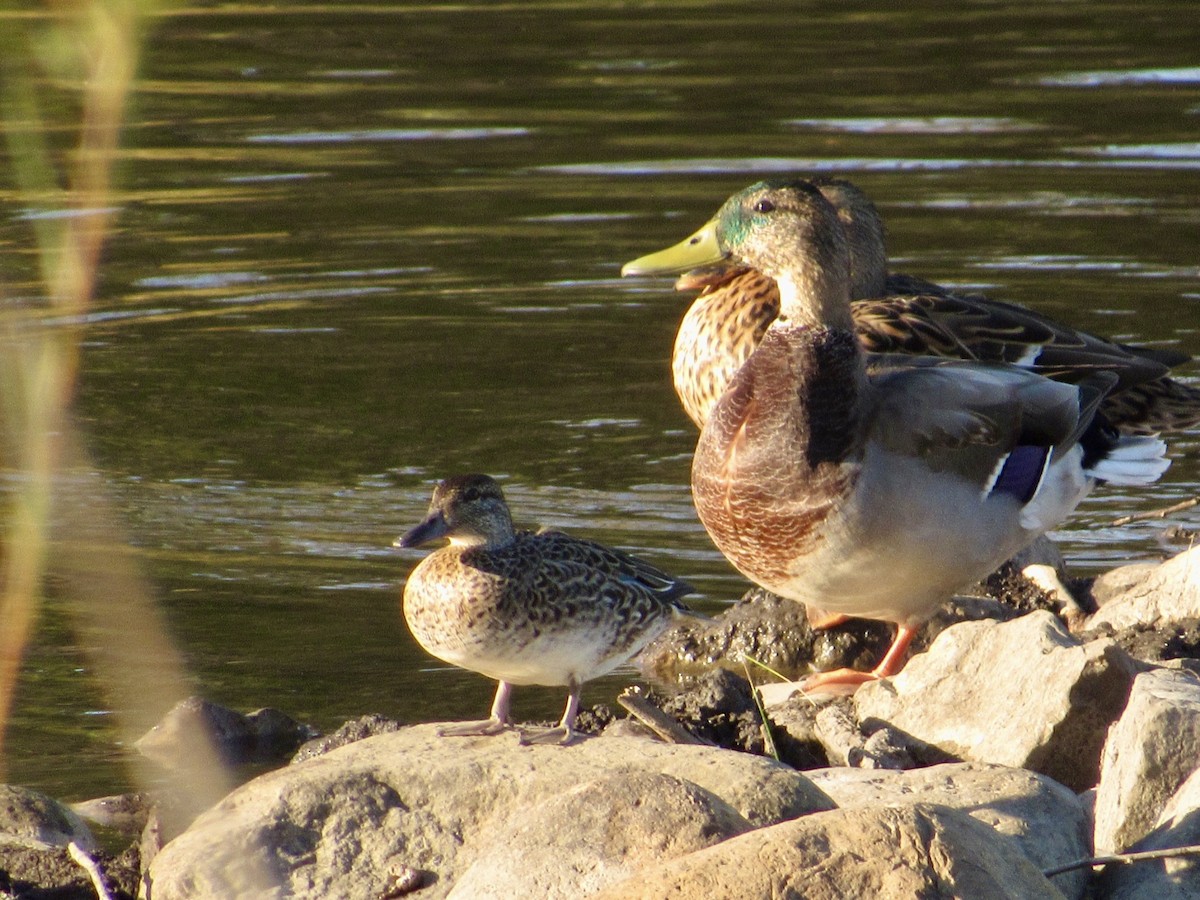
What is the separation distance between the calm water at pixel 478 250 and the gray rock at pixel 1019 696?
1142mm

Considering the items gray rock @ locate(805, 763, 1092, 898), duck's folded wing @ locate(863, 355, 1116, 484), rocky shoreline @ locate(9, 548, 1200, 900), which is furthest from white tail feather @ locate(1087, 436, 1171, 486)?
gray rock @ locate(805, 763, 1092, 898)

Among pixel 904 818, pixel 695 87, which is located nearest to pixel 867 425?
pixel 904 818

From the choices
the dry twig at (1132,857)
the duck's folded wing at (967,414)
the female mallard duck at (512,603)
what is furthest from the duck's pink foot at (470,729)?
the duck's folded wing at (967,414)

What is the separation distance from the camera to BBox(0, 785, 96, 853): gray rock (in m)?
4.41

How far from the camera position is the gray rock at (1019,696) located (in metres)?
4.59

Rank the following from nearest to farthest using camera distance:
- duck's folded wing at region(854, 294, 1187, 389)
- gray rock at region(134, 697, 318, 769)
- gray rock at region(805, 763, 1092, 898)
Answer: gray rock at region(805, 763, 1092, 898) < gray rock at region(134, 697, 318, 769) < duck's folded wing at region(854, 294, 1187, 389)

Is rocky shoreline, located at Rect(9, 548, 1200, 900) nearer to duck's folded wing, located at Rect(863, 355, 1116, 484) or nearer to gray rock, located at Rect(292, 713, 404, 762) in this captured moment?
gray rock, located at Rect(292, 713, 404, 762)

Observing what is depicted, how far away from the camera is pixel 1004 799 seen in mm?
4090

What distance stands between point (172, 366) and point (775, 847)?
22.5ft

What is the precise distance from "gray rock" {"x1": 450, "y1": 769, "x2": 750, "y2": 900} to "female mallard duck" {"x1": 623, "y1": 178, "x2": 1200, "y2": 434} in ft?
9.97

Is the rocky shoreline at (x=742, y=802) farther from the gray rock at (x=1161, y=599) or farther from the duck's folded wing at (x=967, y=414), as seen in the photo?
the duck's folded wing at (x=967, y=414)

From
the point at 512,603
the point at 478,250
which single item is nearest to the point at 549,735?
the point at 512,603

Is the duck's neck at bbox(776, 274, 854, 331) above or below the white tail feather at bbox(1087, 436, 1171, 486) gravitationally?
above

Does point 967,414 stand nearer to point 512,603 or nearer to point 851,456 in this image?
point 851,456
